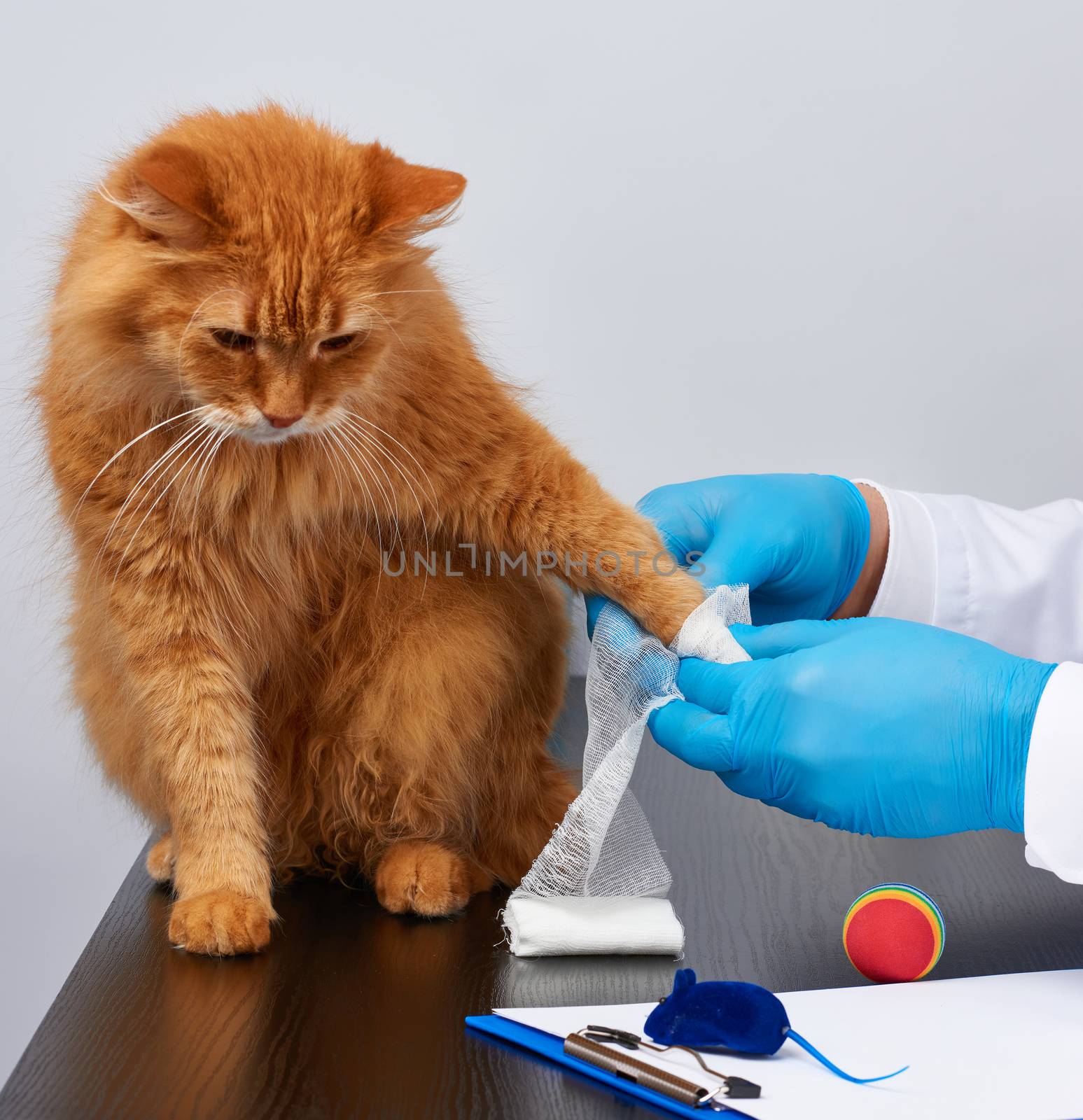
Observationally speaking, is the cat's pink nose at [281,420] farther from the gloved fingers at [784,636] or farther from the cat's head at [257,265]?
the gloved fingers at [784,636]

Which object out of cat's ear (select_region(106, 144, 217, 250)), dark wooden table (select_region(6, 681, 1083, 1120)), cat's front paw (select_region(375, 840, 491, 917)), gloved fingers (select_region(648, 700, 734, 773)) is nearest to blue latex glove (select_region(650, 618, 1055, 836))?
gloved fingers (select_region(648, 700, 734, 773))

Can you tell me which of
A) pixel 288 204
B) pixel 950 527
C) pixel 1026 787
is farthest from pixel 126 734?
pixel 950 527

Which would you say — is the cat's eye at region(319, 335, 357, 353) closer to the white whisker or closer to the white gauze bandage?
the white whisker

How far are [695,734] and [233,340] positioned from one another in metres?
0.56

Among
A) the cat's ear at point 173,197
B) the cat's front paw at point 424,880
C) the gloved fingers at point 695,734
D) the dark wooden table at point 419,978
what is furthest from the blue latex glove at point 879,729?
the cat's ear at point 173,197

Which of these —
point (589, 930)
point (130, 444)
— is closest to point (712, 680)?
point (589, 930)

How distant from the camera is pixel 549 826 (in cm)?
119

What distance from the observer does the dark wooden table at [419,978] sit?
2.33 ft

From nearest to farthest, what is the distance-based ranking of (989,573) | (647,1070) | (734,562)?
(647,1070) < (734,562) < (989,573)

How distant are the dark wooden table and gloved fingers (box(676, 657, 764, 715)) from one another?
19 cm

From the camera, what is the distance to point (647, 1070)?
27.6 inches

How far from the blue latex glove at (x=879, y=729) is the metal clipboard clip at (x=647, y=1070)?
0.33m

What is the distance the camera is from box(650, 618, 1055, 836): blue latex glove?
95 centimetres

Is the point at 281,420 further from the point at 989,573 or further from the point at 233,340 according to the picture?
the point at 989,573
